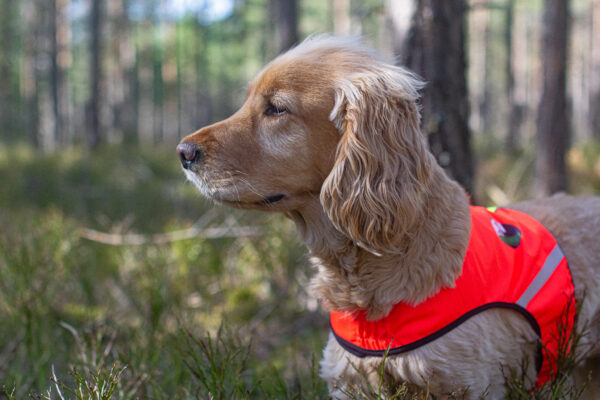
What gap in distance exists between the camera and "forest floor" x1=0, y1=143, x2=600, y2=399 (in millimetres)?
2637

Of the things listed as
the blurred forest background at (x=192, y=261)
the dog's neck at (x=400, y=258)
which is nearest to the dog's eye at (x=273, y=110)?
the dog's neck at (x=400, y=258)

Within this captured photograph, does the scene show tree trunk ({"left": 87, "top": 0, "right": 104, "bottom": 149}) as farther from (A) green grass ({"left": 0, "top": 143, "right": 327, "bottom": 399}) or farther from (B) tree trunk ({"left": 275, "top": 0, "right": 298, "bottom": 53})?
(B) tree trunk ({"left": 275, "top": 0, "right": 298, "bottom": 53})

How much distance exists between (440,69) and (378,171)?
1.90 m

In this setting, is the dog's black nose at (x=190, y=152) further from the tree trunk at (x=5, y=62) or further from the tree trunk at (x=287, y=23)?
the tree trunk at (x=5, y=62)

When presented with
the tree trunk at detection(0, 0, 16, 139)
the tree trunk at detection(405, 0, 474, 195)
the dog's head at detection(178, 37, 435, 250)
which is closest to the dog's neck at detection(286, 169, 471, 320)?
the dog's head at detection(178, 37, 435, 250)

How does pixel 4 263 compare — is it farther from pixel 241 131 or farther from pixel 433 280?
pixel 433 280

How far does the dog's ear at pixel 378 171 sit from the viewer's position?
2133mm

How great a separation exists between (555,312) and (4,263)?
4.26 meters

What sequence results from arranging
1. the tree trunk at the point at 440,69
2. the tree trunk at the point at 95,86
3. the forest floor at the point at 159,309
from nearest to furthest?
1. the forest floor at the point at 159,309
2. the tree trunk at the point at 440,69
3. the tree trunk at the point at 95,86

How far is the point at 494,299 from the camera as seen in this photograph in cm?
220

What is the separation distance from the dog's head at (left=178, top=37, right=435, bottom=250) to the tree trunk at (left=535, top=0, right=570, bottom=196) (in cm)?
423

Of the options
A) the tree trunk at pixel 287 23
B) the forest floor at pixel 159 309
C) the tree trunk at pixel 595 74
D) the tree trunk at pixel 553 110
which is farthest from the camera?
the tree trunk at pixel 595 74

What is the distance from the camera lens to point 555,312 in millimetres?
Result: 2346

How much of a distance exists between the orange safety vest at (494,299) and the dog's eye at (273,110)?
98 centimetres
